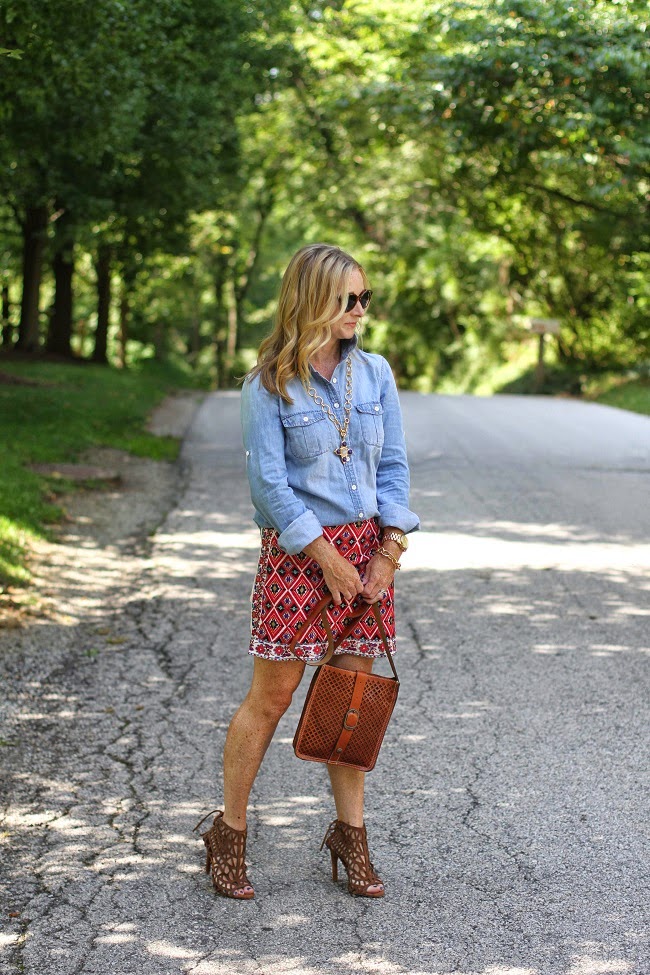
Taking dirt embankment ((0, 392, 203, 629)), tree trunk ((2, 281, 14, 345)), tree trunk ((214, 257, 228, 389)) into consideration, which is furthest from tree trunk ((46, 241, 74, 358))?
dirt embankment ((0, 392, 203, 629))

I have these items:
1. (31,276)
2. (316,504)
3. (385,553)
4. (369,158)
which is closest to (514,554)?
(385,553)

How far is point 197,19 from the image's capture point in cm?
1673

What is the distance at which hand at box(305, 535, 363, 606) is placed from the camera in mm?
3320

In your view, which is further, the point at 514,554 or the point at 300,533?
the point at 514,554

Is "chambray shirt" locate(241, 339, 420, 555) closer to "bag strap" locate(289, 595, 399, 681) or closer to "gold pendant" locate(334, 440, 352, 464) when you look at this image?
"gold pendant" locate(334, 440, 352, 464)

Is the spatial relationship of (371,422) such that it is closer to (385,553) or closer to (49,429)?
(385,553)

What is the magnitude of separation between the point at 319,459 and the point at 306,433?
0.29ft

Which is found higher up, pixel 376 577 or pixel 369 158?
pixel 369 158

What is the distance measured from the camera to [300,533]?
328 cm

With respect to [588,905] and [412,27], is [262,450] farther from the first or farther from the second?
[412,27]

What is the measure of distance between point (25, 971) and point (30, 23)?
22.4 feet

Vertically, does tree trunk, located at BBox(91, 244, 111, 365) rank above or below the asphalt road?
above

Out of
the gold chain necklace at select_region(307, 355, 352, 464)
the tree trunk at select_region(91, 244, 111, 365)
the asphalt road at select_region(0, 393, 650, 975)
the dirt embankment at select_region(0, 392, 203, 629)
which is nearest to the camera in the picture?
the asphalt road at select_region(0, 393, 650, 975)

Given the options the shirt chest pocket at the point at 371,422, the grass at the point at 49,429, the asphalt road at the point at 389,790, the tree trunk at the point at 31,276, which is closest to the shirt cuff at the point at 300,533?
the shirt chest pocket at the point at 371,422
